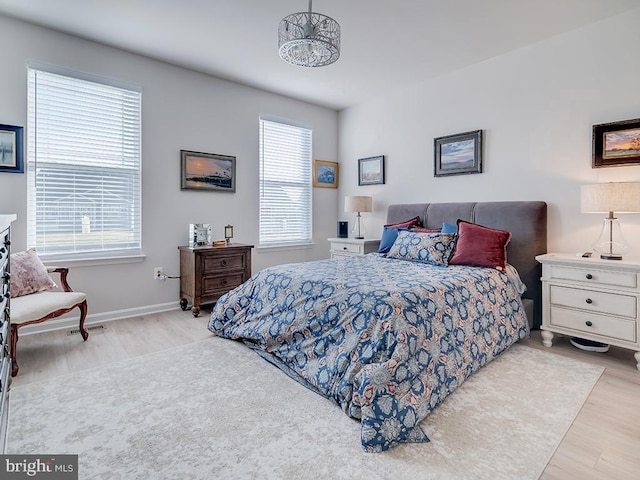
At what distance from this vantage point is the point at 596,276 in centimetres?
254

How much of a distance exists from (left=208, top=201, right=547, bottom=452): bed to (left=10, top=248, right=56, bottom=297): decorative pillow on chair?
138cm

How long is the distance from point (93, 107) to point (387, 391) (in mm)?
3587

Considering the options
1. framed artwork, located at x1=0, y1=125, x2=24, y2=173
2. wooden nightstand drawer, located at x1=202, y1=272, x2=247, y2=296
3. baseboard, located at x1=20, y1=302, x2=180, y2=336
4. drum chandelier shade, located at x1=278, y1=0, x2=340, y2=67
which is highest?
drum chandelier shade, located at x1=278, y1=0, x2=340, y2=67

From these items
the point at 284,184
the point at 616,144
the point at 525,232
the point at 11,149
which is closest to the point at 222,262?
the point at 284,184

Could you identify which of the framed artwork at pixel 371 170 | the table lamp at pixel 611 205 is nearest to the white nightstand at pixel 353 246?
the framed artwork at pixel 371 170

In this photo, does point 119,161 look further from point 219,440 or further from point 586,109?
point 586,109

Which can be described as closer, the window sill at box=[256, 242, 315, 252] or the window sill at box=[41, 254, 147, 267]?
the window sill at box=[41, 254, 147, 267]

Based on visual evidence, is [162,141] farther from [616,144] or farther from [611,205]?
[616,144]

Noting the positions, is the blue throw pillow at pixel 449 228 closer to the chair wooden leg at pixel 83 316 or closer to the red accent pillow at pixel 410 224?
the red accent pillow at pixel 410 224

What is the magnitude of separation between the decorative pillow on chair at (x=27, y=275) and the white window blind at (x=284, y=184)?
234 centimetres

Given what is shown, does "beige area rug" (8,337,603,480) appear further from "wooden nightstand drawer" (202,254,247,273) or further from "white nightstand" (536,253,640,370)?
"wooden nightstand drawer" (202,254,247,273)

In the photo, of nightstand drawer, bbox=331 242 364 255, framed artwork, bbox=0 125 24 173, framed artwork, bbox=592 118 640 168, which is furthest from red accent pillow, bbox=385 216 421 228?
framed artwork, bbox=0 125 24 173

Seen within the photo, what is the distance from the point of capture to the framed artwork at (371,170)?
472 cm

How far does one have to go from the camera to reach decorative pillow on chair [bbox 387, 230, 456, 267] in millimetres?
3084
